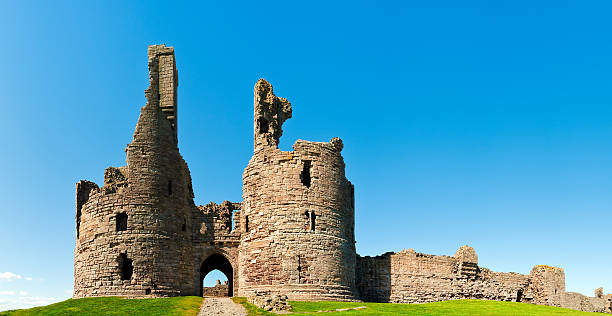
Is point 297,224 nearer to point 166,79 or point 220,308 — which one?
point 220,308

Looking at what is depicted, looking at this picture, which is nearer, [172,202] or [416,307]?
[416,307]

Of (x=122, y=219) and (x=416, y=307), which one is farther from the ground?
(x=122, y=219)

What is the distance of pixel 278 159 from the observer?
3653cm

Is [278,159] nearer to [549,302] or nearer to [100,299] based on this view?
[100,299]

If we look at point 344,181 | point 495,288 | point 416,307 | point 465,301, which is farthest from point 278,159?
point 495,288

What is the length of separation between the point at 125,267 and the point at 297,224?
30.5ft

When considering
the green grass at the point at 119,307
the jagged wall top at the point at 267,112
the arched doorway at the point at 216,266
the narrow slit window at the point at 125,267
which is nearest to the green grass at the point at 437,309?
the green grass at the point at 119,307

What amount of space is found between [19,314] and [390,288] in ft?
68.1

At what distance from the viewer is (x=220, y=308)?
31.1m

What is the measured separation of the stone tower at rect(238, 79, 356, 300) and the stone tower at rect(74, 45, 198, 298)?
3.64 meters

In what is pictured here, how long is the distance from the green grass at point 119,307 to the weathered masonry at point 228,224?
154 centimetres

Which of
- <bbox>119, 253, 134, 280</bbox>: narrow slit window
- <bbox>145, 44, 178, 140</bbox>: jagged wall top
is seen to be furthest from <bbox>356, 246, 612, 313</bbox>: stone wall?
<bbox>145, 44, 178, 140</bbox>: jagged wall top

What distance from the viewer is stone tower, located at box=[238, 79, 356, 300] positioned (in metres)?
34.7

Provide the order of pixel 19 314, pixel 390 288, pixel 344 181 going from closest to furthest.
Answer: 1. pixel 19 314
2. pixel 344 181
3. pixel 390 288
